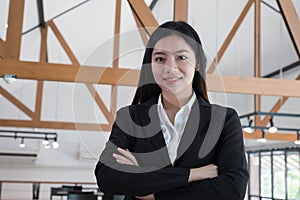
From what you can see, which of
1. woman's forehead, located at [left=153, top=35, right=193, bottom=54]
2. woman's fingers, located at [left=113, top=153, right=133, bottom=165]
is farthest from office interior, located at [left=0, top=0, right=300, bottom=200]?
woman's fingers, located at [left=113, top=153, right=133, bottom=165]

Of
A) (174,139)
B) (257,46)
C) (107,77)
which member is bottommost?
(174,139)

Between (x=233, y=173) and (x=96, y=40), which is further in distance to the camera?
(x=96, y=40)

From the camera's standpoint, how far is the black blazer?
3.95 feet

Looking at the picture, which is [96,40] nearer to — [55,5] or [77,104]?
[55,5]

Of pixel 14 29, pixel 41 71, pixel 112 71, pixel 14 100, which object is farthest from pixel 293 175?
pixel 14 29

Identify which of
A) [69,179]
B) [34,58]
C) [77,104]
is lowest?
[69,179]

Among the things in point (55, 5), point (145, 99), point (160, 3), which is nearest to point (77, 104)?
point (145, 99)

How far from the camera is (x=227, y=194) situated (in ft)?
4.01

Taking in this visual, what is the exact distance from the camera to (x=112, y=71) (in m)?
3.71

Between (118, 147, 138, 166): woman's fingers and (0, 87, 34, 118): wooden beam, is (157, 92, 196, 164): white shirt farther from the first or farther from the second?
(0, 87, 34, 118): wooden beam

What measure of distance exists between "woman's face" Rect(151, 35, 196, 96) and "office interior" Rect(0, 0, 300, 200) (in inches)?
22.5

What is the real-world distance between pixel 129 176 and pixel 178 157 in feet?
0.50

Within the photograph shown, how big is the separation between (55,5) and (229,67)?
5.12 m

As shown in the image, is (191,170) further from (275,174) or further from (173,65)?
(275,174)
